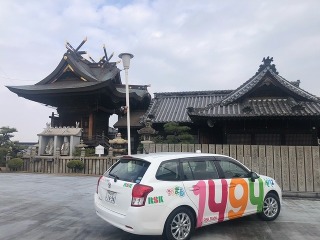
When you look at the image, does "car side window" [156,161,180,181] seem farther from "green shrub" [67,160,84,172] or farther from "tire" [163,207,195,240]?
"green shrub" [67,160,84,172]

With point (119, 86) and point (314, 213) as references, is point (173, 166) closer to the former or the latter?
Result: point (314, 213)

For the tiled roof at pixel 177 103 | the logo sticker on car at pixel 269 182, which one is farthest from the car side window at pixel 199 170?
the tiled roof at pixel 177 103

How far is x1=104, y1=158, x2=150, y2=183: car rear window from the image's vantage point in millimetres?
4695

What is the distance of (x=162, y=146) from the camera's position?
1005 cm

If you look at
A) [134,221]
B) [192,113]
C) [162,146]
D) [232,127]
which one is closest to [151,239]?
[134,221]

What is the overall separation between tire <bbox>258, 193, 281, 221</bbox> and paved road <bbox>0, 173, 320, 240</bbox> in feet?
0.49

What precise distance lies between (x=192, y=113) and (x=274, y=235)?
8.80m

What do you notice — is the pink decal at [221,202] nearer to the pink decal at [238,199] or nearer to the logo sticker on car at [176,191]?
the pink decal at [238,199]

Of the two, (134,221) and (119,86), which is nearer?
(134,221)

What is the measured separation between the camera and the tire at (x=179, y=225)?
4.46 meters

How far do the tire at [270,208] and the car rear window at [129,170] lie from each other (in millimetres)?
3015

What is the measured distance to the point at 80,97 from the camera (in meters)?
22.7

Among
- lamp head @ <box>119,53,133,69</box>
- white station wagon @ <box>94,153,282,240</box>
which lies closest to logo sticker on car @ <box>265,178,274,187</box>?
white station wagon @ <box>94,153,282,240</box>

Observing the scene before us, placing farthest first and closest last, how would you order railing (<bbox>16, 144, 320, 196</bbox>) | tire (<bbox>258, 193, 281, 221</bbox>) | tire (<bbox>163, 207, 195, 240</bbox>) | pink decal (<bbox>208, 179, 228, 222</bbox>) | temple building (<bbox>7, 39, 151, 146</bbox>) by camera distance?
temple building (<bbox>7, 39, 151, 146</bbox>) → railing (<bbox>16, 144, 320, 196</bbox>) → tire (<bbox>258, 193, 281, 221</bbox>) → pink decal (<bbox>208, 179, 228, 222</bbox>) → tire (<bbox>163, 207, 195, 240</bbox>)
